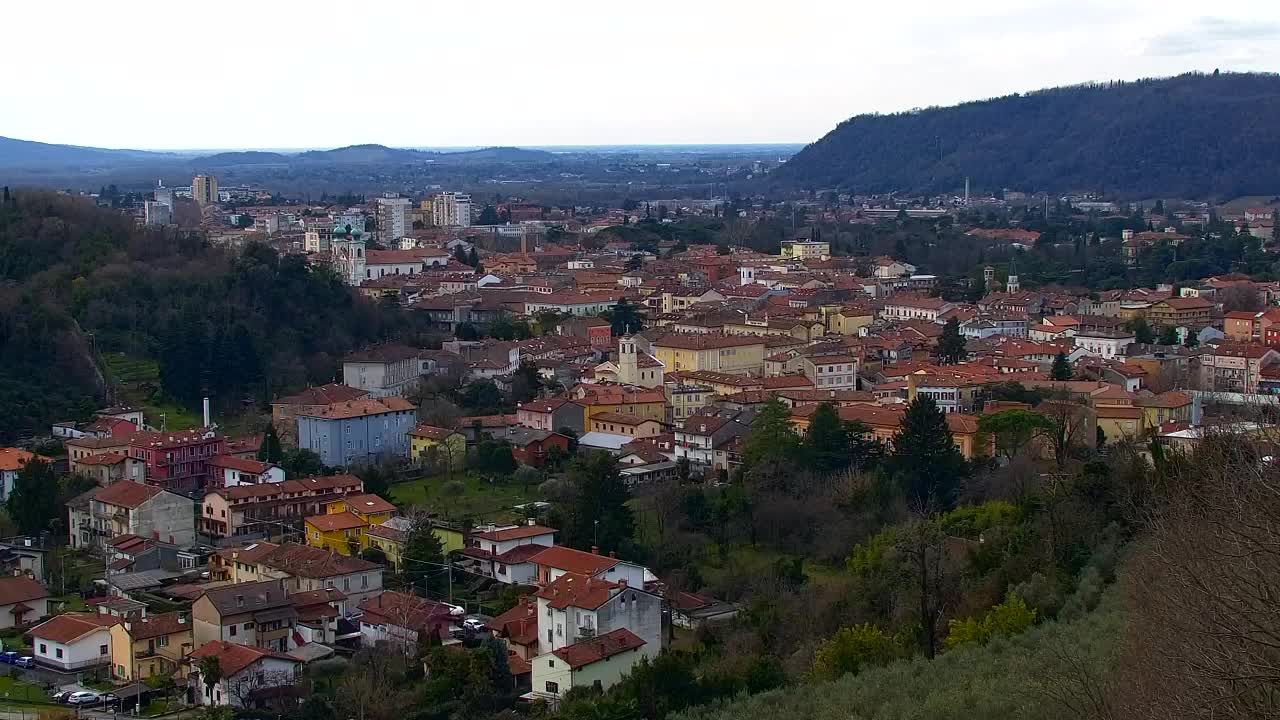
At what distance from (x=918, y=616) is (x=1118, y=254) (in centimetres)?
3601

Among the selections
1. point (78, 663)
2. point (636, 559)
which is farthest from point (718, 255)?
point (78, 663)

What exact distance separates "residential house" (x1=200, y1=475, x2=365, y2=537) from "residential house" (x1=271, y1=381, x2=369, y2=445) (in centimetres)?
361

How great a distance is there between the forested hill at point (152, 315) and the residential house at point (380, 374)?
102 cm

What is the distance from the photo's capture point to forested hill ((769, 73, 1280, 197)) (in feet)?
267

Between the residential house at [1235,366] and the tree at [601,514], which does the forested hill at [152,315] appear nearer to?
the tree at [601,514]

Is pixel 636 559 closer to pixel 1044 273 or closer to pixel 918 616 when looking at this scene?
pixel 918 616

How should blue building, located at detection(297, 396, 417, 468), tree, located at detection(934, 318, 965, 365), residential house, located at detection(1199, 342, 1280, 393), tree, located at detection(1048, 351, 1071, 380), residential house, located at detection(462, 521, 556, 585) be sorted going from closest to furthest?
residential house, located at detection(462, 521, 556, 585), blue building, located at detection(297, 396, 417, 468), tree, located at detection(1048, 351, 1071, 380), residential house, located at detection(1199, 342, 1280, 393), tree, located at detection(934, 318, 965, 365)

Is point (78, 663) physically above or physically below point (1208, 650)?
below

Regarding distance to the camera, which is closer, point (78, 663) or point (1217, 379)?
point (78, 663)

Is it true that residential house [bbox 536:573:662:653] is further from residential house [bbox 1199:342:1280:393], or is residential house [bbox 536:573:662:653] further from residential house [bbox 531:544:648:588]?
residential house [bbox 1199:342:1280:393]

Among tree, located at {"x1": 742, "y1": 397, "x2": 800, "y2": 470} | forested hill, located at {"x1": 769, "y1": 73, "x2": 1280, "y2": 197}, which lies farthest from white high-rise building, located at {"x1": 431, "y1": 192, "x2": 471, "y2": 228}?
tree, located at {"x1": 742, "y1": 397, "x2": 800, "y2": 470}

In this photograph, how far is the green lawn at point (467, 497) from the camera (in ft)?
62.6

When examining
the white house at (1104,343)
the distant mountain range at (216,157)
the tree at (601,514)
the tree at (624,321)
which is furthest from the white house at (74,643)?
the distant mountain range at (216,157)

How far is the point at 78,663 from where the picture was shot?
14.3m
